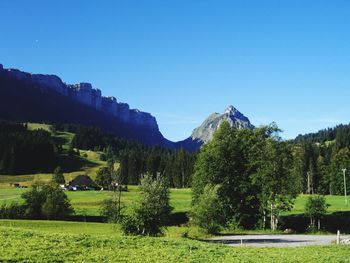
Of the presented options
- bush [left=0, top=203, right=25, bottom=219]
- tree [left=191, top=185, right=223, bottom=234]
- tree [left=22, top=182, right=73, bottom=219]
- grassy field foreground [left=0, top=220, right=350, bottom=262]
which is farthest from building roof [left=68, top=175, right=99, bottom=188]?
grassy field foreground [left=0, top=220, right=350, bottom=262]

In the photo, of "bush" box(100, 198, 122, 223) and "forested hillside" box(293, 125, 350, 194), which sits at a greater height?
"forested hillside" box(293, 125, 350, 194)

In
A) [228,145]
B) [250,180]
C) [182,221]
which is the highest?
[228,145]

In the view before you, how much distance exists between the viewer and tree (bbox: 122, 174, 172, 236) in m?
47.1

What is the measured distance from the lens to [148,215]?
157 ft

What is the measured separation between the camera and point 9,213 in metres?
86.1

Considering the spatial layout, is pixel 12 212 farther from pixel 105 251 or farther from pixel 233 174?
pixel 105 251

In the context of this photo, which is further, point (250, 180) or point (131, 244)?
point (250, 180)

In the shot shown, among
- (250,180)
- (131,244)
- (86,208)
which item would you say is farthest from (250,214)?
(131,244)

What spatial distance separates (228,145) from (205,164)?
6.11 metres

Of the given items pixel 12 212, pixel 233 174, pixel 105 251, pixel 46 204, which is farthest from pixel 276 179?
pixel 105 251


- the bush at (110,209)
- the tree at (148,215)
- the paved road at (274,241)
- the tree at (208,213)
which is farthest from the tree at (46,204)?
the paved road at (274,241)

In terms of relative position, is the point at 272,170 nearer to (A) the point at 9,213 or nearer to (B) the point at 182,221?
(B) the point at 182,221

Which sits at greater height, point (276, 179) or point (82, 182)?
point (276, 179)

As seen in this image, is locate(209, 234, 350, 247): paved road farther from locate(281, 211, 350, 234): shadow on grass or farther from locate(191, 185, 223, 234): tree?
locate(281, 211, 350, 234): shadow on grass
